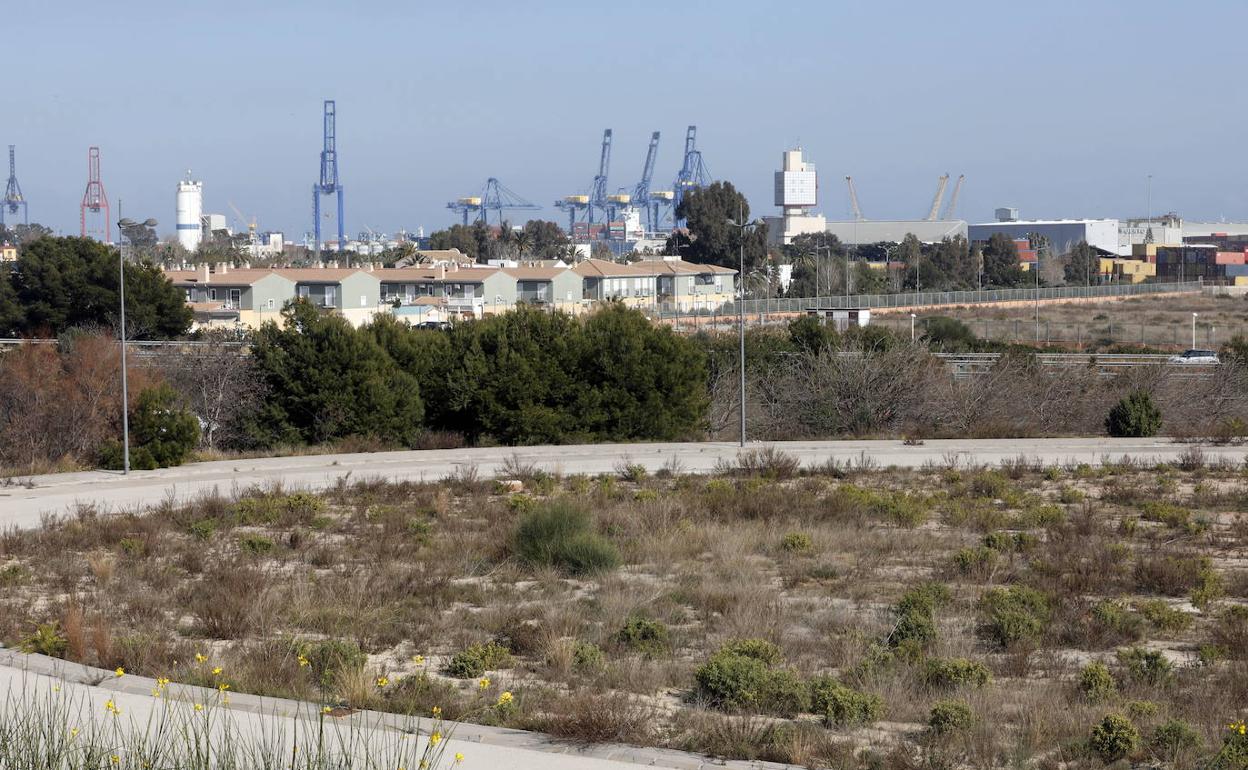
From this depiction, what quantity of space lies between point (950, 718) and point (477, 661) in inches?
169

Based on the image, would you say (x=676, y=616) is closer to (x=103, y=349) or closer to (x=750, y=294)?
(x=103, y=349)

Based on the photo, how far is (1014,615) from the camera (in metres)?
13.1

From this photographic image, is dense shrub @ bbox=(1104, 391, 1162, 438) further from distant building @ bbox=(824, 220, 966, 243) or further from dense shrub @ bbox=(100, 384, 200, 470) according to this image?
distant building @ bbox=(824, 220, 966, 243)

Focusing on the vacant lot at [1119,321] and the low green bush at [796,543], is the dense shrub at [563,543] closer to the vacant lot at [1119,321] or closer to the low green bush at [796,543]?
the low green bush at [796,543]

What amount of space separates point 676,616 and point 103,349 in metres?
22.2

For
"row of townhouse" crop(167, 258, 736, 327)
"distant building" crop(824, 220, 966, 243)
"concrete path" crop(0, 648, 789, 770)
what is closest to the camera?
"concrete path" crop(0, 648, 789, 770)

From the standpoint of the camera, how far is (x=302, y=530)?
19859 millimetres

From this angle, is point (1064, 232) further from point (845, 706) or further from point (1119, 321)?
point (845, 706)

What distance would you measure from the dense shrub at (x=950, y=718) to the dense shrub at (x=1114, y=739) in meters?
0.88

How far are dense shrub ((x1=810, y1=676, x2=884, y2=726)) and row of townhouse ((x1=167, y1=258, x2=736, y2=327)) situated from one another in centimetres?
5375

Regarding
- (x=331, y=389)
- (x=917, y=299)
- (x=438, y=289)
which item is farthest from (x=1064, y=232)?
(x=331, y=389)

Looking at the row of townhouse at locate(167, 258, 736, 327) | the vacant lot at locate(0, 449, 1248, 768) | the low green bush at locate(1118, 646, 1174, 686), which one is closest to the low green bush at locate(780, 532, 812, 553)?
the vacant lot at locate(0, 449, 1248, 768)

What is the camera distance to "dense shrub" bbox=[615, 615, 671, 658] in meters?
12.6

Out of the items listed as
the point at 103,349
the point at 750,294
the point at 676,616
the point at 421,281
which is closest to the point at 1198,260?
the point at 750,294
